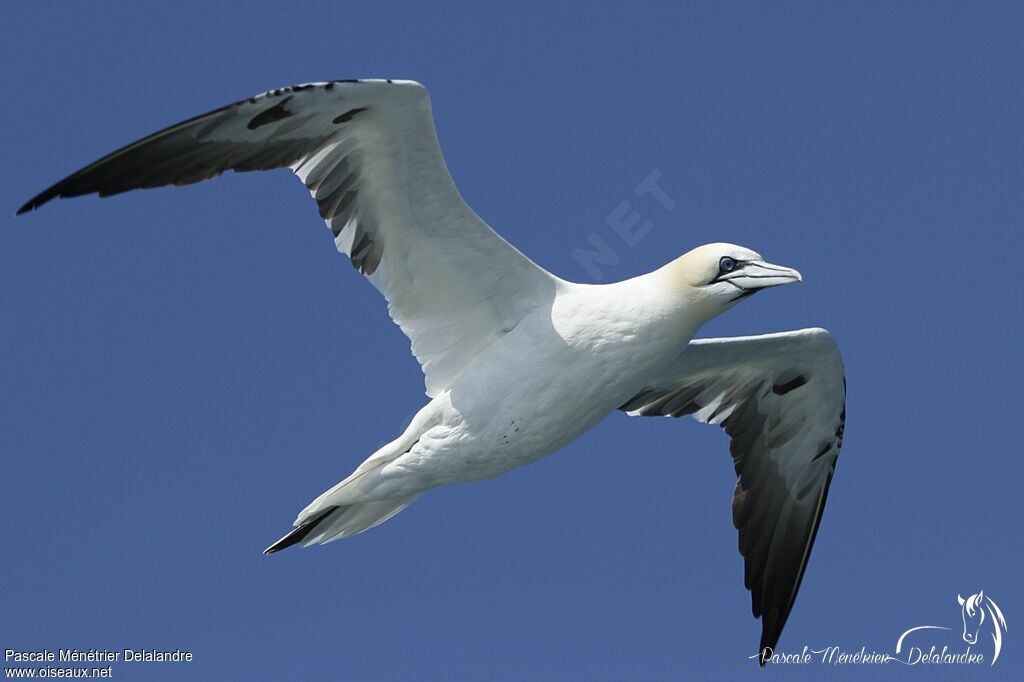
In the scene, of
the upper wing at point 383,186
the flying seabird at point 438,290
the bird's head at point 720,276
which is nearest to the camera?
the upper wing at point 383,186

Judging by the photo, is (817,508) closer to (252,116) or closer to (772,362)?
(772,362)

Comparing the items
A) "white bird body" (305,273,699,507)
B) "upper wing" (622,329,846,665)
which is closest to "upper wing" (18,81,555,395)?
"white bird body" (305,273,699,507)

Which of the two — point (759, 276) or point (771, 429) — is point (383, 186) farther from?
point (771, 429)

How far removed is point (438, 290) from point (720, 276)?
2398mm

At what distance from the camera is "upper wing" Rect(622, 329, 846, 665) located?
15.5m

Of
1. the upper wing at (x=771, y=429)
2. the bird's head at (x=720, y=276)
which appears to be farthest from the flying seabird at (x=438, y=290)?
the upper wing at (x=771, y=429)

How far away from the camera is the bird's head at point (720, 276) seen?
12930mm

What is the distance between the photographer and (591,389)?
43.1ft

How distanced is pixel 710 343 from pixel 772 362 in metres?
0.81

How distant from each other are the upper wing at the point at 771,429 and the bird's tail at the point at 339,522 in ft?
9.61

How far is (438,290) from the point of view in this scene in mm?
13914

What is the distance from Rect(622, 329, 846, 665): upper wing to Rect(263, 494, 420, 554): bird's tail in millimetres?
2931

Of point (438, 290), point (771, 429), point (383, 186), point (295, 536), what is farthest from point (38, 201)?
point (771, 429)

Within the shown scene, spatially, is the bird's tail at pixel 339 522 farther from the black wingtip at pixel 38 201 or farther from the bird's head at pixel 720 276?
the black wingtip at pixel 38 201
